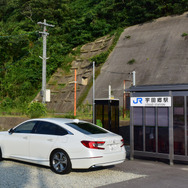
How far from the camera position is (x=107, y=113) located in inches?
524

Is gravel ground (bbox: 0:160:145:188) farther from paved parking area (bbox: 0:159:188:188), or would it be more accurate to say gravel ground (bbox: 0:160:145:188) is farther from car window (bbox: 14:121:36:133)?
car window (bbox: 14:121:36:133)

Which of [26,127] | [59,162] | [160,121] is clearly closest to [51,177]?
[59,162]

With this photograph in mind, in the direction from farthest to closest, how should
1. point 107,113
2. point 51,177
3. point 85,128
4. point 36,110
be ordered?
point 36,110 < point 107,113 < point 85,128 < point 51,177

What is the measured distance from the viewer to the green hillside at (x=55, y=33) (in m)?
38.4

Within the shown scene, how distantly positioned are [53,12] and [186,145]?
41.2 metres

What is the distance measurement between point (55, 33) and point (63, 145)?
39.2m

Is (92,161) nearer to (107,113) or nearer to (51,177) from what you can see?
(51,177)

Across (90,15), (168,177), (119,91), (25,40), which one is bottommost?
(168,177)

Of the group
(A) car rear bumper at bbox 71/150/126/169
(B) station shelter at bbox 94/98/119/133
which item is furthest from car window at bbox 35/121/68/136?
(B) station shelter at bbox 94/98/119/133

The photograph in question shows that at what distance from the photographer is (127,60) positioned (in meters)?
32.9

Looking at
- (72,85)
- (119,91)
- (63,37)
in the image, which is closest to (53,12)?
(63,37)

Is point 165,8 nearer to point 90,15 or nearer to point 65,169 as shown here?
point 90,15

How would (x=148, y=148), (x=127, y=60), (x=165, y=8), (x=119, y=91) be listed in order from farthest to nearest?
(x=165, y=8), (x=127, y=60), (x=119, y=91), (x=148, y=148)

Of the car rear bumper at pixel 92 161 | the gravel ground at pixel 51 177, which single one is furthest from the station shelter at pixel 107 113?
the car rear bumper at pixel 92 161
